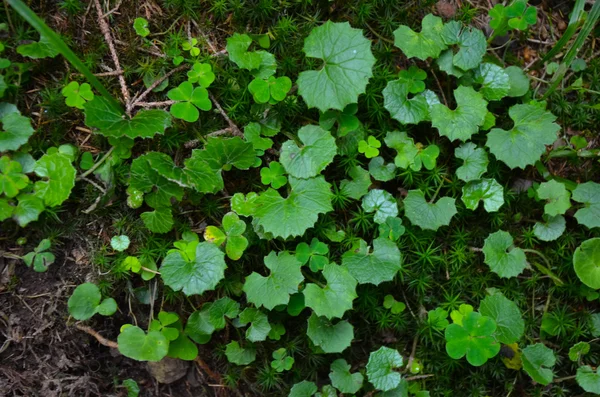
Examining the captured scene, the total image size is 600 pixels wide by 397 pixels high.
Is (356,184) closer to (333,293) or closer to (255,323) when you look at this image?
(333,293)

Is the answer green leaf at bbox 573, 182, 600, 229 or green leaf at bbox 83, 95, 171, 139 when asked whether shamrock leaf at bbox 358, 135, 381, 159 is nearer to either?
green leaf at bbox 83, 95, 171, 139

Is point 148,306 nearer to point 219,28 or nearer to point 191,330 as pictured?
point 191,330

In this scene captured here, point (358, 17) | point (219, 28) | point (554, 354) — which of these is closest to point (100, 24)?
point (219, 28)

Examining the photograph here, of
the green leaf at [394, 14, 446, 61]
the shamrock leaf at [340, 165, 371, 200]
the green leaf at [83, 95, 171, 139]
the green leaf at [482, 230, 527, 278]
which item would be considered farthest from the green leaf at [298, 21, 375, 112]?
the green leaf at [482, 230, 527, 278]

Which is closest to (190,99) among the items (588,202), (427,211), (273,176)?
(273,176)

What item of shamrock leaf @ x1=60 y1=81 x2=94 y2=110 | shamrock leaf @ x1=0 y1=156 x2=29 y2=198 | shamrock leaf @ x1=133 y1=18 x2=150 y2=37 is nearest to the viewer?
shamrock leaf @ x1=0 y1=156 x2=29 y2=198

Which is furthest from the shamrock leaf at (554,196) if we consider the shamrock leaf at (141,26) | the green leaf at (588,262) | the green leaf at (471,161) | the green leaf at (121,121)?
the shamrock leaf at (141,26)
